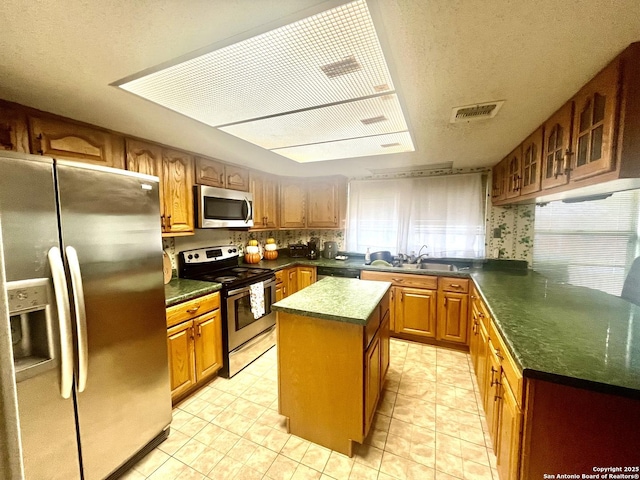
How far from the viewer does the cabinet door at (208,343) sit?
214 cm

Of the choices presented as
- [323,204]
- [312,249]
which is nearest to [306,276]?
[312,249]

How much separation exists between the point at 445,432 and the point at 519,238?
2351 millimetres

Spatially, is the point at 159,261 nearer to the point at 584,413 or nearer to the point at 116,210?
the point at 116,210

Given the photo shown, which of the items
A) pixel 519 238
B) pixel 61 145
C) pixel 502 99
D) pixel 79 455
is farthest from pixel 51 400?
pixel 519 238

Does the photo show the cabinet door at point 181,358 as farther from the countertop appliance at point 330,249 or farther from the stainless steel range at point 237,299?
the countertop appliance at point 330,249

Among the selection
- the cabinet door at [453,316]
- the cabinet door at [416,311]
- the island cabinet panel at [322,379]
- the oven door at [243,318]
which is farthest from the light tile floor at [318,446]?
the cabinet door at [416,311]

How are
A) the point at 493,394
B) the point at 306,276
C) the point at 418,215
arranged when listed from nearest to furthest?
1. the point at 493,394
2. the point at 418,215
3. the point at 306,276

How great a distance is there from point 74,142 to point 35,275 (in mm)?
994

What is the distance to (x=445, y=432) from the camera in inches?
69.8

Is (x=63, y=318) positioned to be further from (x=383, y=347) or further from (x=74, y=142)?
(x=383, y=347)

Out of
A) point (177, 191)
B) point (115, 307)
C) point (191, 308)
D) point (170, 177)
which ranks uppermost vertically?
point (170, 177)

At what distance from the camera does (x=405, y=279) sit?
3.04m

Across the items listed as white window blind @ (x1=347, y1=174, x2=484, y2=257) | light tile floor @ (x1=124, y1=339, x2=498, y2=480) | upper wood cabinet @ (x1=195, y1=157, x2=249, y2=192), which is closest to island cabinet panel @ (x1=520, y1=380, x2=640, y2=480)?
light tile floor @ (x1=124, y1=339, x2=498, y2=480)

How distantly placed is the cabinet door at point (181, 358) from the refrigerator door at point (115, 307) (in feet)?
0.73
